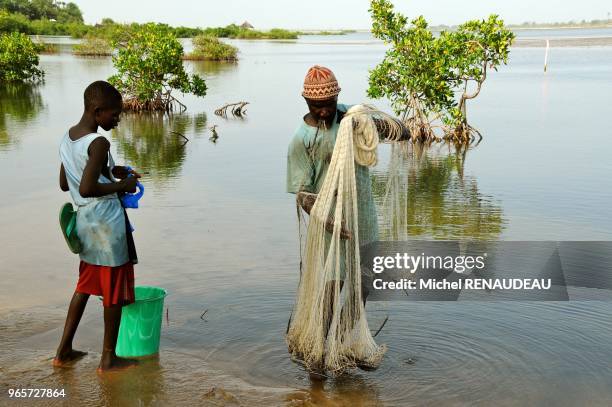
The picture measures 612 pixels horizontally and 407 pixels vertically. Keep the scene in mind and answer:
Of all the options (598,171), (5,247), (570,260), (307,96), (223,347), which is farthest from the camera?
(598,171)

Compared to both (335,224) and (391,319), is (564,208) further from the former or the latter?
(335,224)

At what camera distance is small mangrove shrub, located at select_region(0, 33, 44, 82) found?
90.7 feet

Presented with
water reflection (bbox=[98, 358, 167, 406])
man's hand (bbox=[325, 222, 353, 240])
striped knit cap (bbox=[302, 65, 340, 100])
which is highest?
striped knit cap (bbox=[302, 65, 340, 100])

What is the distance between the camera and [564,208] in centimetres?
819

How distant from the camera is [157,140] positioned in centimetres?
1491

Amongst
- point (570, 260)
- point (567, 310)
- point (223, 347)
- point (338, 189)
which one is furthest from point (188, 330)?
point (570, 260)

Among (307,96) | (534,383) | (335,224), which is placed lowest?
(534,383)

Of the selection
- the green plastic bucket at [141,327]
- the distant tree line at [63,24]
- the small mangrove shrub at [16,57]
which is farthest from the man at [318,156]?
the distant tree line at [63,24]

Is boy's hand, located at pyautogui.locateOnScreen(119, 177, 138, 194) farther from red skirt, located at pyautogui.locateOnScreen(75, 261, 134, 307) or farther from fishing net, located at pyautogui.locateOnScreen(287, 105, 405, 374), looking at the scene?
fishing net, located at pyautogui.locateOnScreen(287, 105, 405, 374)

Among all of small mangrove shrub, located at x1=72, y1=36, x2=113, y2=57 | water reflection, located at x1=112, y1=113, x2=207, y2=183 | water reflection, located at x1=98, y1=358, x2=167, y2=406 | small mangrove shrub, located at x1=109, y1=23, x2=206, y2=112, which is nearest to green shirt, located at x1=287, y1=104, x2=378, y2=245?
water reflection, located at x1=98, y1=358, x2=167, y2=406

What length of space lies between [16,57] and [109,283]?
27.4 meters

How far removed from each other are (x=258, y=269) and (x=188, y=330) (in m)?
1.41

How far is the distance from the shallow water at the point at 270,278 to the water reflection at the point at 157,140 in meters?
0.09

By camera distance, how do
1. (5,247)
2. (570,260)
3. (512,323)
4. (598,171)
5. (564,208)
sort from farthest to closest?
(598,171) < (564,208) < (5,247) < (570,260) < (512,323)
